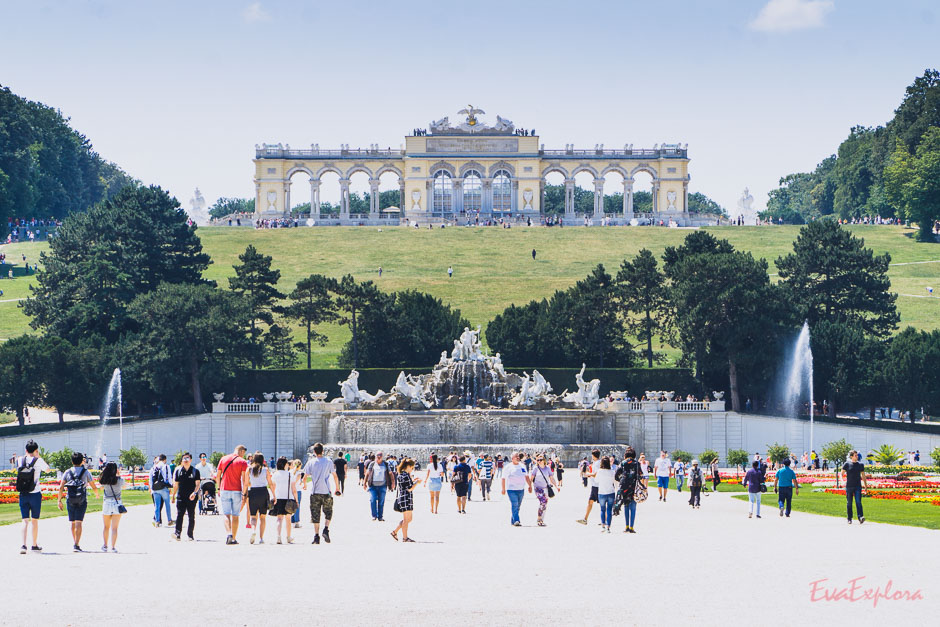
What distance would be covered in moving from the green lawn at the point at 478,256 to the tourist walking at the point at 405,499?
47.4 meters

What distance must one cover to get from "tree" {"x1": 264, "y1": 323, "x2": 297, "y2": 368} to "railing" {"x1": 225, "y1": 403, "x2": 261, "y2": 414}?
6.94m

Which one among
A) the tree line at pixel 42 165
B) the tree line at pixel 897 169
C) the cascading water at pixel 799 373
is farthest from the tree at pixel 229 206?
the cascading water at pixel 799 373

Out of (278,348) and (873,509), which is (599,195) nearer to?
(278,348)

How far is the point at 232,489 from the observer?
2155 centimetres

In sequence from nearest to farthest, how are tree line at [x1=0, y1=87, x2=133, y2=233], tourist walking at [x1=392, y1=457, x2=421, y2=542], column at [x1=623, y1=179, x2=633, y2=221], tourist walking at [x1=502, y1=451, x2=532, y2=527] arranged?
tourist walking at [x1=392, y1=457, x2=421, y2=542], tourist walking at [x1=502, y1=451, x2=532, y2=527], tree line at [x1=0, y1=87, x2=133, y2=233], column at [x1=623, y1=179, x2=633, y2=221]

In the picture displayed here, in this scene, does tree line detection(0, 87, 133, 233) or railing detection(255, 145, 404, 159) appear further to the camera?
railing detection(255, 145, 404, 159)

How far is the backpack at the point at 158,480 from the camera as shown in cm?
2452

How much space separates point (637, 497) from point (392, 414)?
32.9 meters

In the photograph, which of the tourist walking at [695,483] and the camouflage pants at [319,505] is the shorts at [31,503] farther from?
the tourist walking at [695,483]

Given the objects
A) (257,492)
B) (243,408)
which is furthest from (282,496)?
(243,408)

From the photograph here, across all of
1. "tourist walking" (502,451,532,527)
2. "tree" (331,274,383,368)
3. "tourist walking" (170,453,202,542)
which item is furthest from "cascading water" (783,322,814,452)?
"tourist walking" (170,453,202,542)

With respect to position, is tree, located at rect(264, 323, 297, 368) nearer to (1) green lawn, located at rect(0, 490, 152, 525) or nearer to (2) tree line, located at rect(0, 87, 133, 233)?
(1) green lawn, located at rect(0, 490, 152, 525)

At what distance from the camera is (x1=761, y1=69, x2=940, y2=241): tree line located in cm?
9525

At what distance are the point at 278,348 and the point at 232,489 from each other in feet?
152
